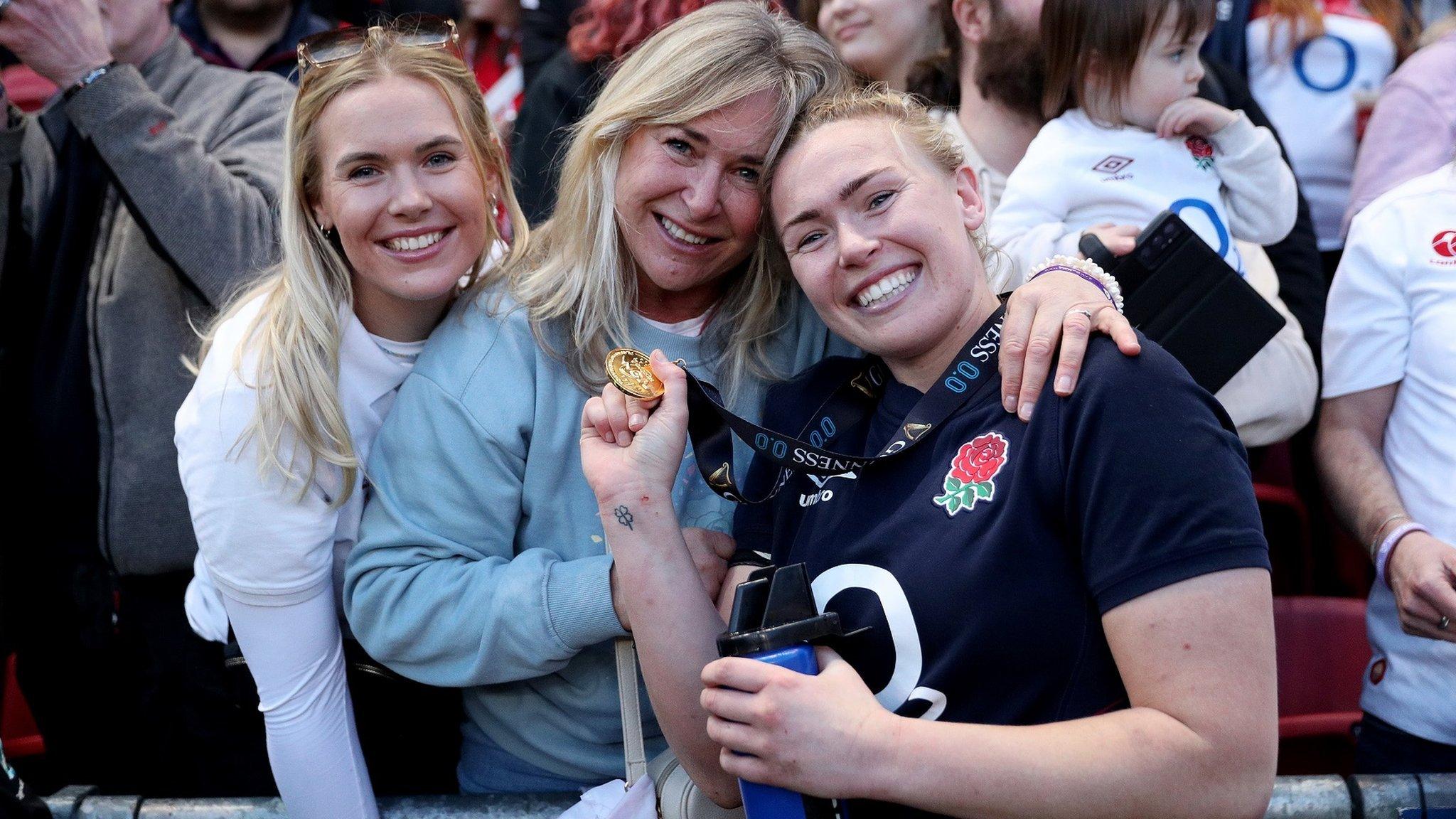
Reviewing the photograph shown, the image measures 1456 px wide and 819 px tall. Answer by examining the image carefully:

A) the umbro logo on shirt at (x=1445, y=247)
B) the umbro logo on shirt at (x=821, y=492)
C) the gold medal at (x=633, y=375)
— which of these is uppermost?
the umbro logo on shirt at (x=1445, y=247)

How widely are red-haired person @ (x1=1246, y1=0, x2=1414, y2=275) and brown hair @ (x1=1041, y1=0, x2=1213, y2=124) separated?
108 centimetres

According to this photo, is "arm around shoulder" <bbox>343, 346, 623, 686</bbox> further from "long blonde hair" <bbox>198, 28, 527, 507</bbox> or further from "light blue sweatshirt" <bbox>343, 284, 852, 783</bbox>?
"long blonde hair" <bbox>198, 28, 527, 507</bbox>

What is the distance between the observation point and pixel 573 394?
226cm

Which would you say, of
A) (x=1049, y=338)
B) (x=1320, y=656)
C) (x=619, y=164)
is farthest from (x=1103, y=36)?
(x=1320, y=656)

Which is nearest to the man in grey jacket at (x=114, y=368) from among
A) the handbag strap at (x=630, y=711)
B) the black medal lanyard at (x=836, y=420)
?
the handbag strap at (x=630, y=711)

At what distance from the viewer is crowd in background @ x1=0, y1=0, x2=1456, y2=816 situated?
2211mm

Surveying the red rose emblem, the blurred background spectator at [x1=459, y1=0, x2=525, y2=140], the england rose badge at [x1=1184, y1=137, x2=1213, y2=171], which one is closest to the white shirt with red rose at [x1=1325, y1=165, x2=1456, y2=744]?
the england rose badge at [x1=1184, y1=137, x2=1213, y2=171]

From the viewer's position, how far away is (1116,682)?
169 cm

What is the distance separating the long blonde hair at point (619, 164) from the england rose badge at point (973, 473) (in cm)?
66

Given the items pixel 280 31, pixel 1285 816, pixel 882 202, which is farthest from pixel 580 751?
pixel 280 31

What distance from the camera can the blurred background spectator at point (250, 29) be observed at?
405 centimetres

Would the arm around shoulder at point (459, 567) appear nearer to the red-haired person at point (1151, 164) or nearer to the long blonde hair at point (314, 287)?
the long blonde hair at point (314, 287)

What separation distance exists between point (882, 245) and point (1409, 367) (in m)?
1.32

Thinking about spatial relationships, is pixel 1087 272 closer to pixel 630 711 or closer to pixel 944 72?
pixel 630 711
